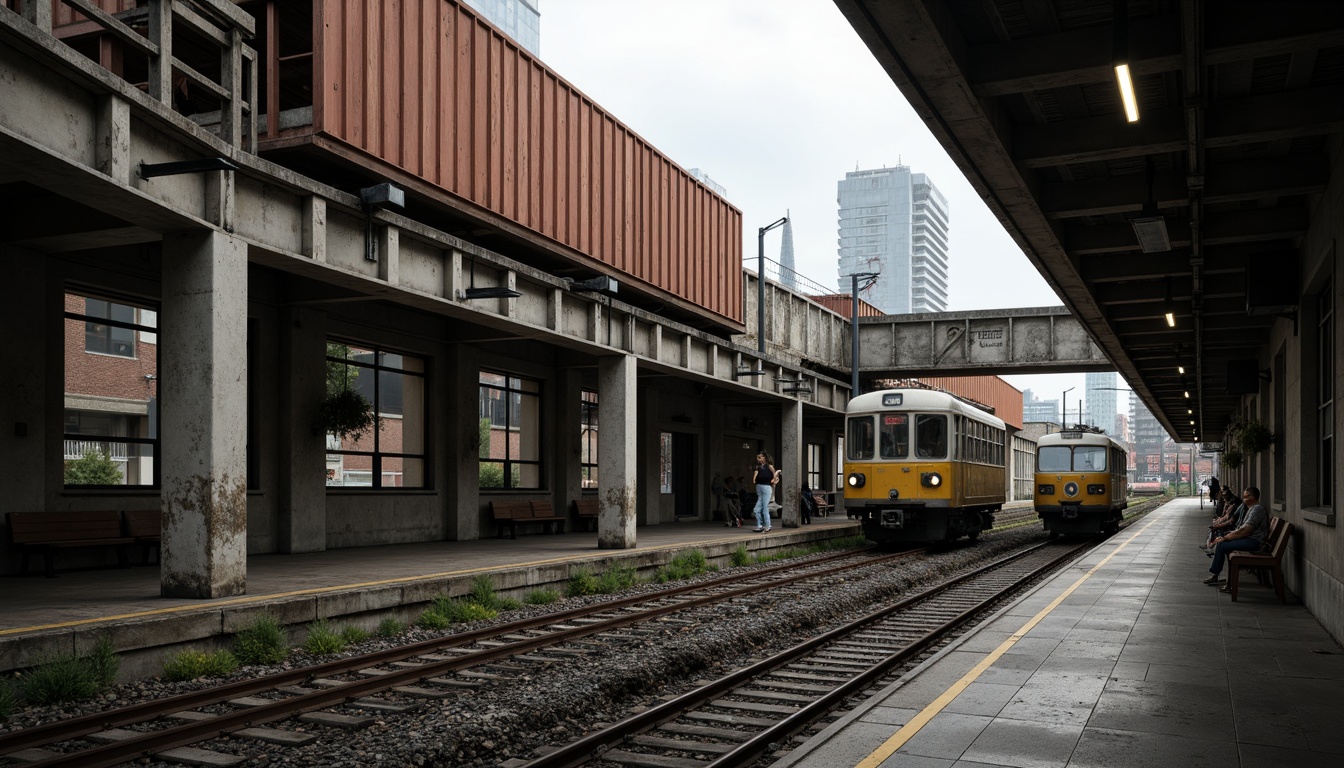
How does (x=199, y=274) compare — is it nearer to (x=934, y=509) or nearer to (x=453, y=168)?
(x=453, y=168)

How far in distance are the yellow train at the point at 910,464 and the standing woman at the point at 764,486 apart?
5.30ft

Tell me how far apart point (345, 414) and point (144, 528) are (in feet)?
11.6

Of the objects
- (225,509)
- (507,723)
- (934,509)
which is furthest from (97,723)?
(934,509)

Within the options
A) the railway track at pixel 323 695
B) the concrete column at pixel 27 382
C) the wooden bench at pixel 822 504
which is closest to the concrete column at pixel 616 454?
the railway track at pixel 323 695

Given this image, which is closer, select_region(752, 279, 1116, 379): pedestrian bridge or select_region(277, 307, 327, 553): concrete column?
select_region(277, 307, 327, 553): concrete column

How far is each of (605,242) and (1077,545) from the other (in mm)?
15074

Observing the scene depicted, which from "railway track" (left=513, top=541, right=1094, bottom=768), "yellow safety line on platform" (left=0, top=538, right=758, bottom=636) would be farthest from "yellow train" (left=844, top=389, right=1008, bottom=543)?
"yellow safety line on platform" (left=0, top=538, right=758, bottom=636)

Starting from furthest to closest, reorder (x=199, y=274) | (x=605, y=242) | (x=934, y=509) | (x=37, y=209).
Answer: (x=934, y=509), (x=605, y=242), (x=37, y=209), (x=199, y=274)

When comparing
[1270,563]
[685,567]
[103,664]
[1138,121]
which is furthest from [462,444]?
[1138,121]

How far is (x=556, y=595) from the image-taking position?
14.2 meters

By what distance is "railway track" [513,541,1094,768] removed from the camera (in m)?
6.61

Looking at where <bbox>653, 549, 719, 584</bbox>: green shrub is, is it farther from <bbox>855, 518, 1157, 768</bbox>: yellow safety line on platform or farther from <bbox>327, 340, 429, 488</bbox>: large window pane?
<bbox>855, 518, 1157, 768</bbox>: yellow safety line on platform

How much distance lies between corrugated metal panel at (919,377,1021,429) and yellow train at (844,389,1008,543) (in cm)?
2311

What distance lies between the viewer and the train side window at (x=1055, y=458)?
28.2 m
